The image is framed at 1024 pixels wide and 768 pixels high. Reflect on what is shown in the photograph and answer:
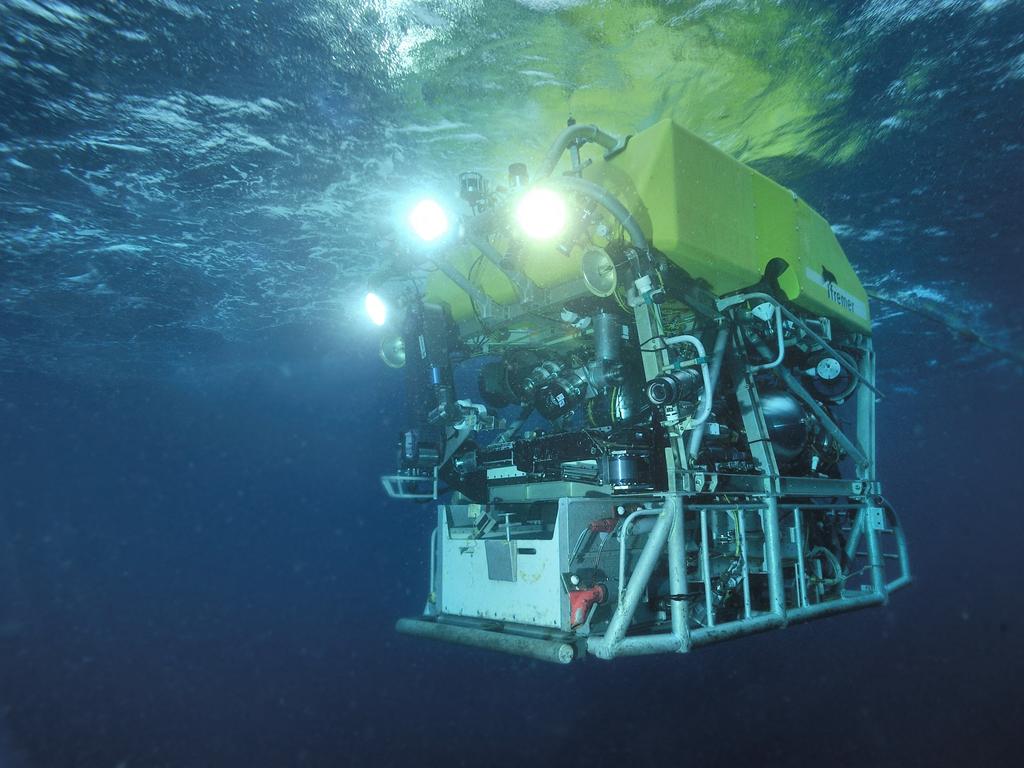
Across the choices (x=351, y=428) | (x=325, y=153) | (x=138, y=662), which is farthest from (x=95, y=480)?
(x=325, y=153)

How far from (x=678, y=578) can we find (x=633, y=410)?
1.64 m

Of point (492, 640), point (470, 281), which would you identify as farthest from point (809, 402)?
point (492, 640)

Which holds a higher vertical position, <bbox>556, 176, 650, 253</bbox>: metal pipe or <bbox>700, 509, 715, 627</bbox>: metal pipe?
<bbox>556, 176, 650, 253</bbox>: metal pipe

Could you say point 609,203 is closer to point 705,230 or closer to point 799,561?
point 705,230

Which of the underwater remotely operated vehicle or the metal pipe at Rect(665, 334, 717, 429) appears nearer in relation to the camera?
the metal pipe at Rect(665, 334, 717, 429)

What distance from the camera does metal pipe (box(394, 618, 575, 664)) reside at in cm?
378

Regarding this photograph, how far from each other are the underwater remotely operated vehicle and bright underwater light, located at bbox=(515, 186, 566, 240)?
2 centimetres

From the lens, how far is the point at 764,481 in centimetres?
513

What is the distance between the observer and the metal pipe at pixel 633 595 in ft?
12.2

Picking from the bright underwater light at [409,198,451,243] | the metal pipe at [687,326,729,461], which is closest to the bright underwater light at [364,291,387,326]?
the bright underwater light at [409,198,451,243]

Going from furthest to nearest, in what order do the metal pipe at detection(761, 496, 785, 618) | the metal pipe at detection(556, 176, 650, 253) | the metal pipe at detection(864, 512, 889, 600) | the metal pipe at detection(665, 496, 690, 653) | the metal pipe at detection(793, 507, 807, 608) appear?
1. the metal pipe at detection(864, 512, 889, 600)
2. the metal pipe at detection(793, 507, 807, 608)
3. the metal pipe at detection(761, 496, 785, 618)
4. the metal pipe at detection(556, 176, 650, 253)
5. the metal pipe at detection(665, 496, 690, 653)

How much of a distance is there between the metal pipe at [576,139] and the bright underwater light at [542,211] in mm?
210

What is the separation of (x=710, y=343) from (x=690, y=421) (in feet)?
5.25

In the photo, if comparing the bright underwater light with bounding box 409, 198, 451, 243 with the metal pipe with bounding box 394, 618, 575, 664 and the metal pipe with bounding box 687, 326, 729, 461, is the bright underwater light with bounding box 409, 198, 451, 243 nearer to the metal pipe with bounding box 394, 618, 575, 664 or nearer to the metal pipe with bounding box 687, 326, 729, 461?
the metal pipe with bounding box 687, 326, 729, 461
